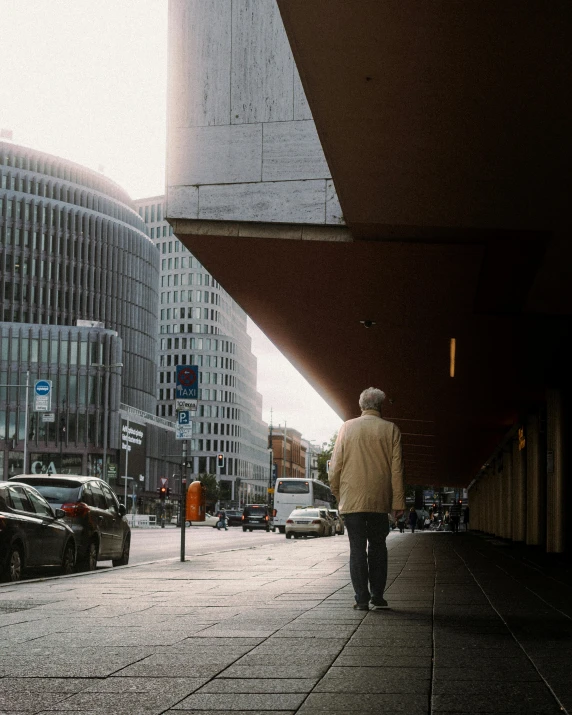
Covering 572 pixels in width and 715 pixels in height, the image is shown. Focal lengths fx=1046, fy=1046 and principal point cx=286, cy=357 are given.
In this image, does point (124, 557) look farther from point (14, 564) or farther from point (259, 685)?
point (259, 685)

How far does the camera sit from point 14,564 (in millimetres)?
13320

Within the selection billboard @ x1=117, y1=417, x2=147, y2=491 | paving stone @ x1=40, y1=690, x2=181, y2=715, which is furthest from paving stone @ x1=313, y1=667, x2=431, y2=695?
billboard @ x1=117, y1=417, x2=147, y2=491

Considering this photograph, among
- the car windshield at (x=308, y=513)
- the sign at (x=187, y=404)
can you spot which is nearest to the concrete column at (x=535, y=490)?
the sign at (x=187, y=404)

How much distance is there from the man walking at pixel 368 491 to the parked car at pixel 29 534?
6.25 metres

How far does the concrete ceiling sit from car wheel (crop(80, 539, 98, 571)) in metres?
4.57

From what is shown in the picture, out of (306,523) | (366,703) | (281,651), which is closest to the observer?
(366,703)

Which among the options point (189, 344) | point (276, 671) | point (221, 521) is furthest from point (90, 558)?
point (189, 344)

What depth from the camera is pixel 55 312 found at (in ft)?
346

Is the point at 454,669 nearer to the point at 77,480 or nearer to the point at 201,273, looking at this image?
the point at 77,480

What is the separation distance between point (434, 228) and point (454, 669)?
6.80m

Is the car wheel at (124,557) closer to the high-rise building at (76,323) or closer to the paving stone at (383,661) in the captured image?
the paving stone at (383,661)

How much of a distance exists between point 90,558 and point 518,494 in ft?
59.4

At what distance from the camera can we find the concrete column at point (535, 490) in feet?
88.0

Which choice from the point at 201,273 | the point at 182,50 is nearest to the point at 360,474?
the point at 182,50
